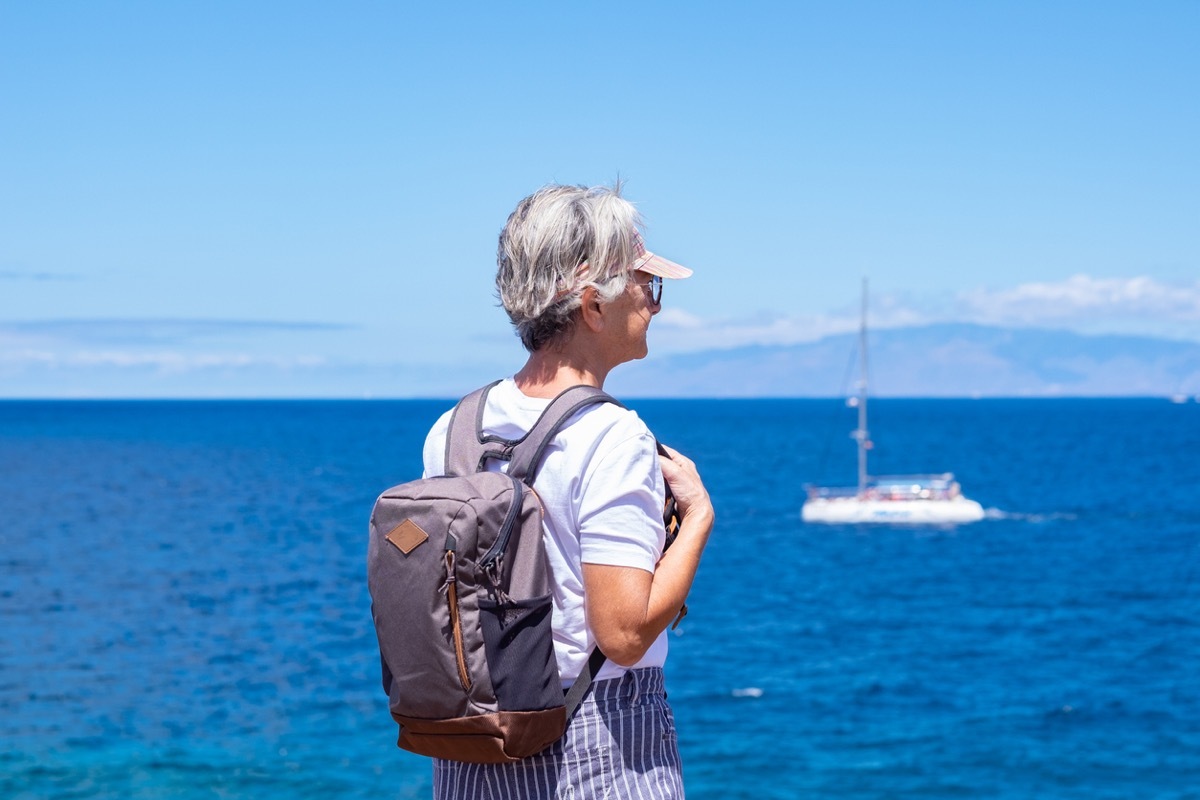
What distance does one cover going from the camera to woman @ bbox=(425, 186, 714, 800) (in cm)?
202

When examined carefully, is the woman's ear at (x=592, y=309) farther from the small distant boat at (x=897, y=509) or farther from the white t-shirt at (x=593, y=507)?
the small distant boat at (x=897, y=509)

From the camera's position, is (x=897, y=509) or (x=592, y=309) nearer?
(x=592, y=309)

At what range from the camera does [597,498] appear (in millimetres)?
2012

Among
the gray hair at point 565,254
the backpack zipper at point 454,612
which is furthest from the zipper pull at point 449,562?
the gray hair at point 565,254

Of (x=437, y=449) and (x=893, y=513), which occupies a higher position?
(x=437, y=449)

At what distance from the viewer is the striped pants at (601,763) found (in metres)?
2.12

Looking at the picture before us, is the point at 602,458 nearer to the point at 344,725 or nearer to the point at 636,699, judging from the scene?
the point at 636,699

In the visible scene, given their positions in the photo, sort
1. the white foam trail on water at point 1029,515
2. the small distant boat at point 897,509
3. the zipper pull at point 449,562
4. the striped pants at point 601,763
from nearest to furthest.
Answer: the zipper pull at point 449,562 → the striped pants at point 601,763 → the small distant boat at point 897,509 → the white foam trail on water at point 1029,515

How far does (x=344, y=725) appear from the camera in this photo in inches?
648

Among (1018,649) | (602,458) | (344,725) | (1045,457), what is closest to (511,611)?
(602,458)

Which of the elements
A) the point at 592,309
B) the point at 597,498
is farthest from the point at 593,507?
the point at 592,309

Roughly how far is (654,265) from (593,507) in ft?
1.58

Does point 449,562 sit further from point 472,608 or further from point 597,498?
point 597,498

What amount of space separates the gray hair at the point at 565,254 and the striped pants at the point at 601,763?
26.2 inches
